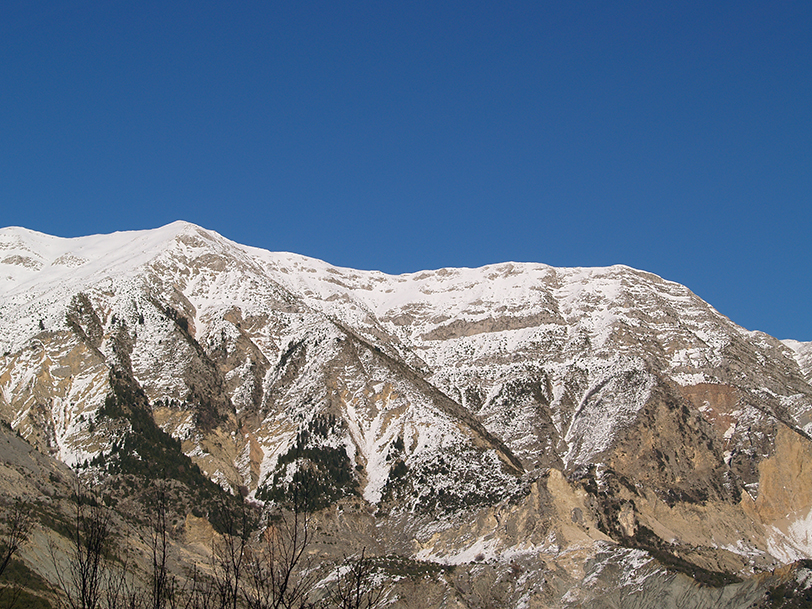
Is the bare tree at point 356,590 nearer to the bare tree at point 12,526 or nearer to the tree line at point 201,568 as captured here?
the tree line at point 201,568

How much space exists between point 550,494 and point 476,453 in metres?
29.8

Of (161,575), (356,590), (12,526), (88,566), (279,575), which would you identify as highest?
(12,526)

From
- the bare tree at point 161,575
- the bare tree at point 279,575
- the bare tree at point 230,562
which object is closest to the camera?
the bare tree at point 279,575

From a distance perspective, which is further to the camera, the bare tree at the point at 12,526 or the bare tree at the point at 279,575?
the bare tree at the point at 12,526

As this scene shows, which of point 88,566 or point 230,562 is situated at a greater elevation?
point 230,562

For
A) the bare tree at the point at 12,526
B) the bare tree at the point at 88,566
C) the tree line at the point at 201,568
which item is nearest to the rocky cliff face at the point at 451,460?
the tree line at the point at 201,568

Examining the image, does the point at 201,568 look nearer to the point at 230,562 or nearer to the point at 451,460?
the point at 230,562

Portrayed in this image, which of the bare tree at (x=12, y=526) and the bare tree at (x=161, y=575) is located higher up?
the bare tree at (x=12, y=526)

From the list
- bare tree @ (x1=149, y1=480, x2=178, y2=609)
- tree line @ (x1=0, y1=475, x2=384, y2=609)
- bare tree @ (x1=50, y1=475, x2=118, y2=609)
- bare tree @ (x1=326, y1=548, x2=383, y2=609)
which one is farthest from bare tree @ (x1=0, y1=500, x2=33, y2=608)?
bare tree @ (x1=326, y1=548, x2=383, y2=609)

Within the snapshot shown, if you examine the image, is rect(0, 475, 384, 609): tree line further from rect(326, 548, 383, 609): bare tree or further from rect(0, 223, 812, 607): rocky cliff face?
rect(0, 223, 812, 607): rocky cliff face

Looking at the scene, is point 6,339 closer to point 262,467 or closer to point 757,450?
point 262,467

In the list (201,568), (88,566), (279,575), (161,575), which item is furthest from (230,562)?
(279,575)

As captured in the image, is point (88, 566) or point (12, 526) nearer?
point (88, 566)

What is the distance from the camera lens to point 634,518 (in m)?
155
